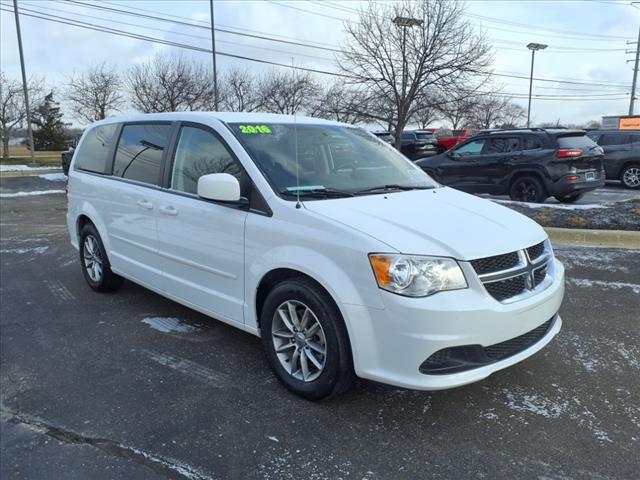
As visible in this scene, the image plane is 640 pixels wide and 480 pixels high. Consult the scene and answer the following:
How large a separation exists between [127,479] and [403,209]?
2.14 meters

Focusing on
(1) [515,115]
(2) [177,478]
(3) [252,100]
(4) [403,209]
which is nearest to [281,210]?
(4) [403,209]

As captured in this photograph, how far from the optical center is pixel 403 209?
3336 mm

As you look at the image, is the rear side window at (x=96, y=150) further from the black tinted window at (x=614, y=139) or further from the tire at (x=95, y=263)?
the black tinted window at (x=614, y=139)

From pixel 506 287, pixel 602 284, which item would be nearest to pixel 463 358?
pixel 506 287

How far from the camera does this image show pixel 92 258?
5.56 metres

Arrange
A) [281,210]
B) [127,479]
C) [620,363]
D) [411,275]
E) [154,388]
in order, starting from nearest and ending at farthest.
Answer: [127,479] < [411,275] < [281,210] < [154,388] < [620,363]

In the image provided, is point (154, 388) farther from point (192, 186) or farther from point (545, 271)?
point (545, 271)

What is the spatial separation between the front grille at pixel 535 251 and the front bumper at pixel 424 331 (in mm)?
382

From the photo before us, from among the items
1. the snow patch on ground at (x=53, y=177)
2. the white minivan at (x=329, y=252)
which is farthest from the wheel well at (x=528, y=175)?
the snow patch on ground at (x=53, y=177)

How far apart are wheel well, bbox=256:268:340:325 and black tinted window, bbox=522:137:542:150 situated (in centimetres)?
865

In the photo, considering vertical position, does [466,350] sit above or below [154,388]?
above

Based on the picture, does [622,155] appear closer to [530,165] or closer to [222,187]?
[530,165]

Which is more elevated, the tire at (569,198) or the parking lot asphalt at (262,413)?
the tire at (569,198)

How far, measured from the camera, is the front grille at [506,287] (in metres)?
2.88
